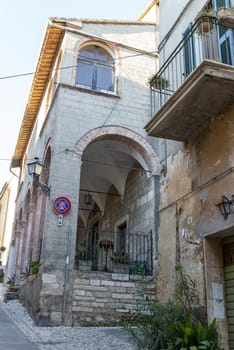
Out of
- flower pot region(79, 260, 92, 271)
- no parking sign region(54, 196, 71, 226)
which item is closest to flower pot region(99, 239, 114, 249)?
flower pot region(79, 260, 92, 271)

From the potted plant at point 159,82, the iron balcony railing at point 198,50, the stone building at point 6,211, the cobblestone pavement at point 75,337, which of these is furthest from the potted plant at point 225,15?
the stone building at point 6,211

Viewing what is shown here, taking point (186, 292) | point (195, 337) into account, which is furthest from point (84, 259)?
point (195, 337)

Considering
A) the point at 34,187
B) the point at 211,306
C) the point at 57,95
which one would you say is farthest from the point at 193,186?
the point at 34,187

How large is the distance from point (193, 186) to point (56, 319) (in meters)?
4.79

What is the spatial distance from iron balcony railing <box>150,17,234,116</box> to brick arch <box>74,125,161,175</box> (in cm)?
367

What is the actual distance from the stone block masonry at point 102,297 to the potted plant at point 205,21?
5.73 meters

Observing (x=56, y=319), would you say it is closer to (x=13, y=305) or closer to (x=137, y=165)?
(x=13, y=305)

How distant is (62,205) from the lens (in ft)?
34.3

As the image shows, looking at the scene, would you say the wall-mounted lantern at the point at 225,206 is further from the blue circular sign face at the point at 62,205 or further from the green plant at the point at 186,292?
the blue circular sign face at the point at 62,205

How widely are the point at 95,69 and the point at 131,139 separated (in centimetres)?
272

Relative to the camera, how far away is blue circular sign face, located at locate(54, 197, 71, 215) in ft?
34.0

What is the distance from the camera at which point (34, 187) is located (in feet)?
48.7

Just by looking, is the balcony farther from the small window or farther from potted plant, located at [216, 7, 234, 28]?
the small window

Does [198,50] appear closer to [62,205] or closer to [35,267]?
[62,205]
